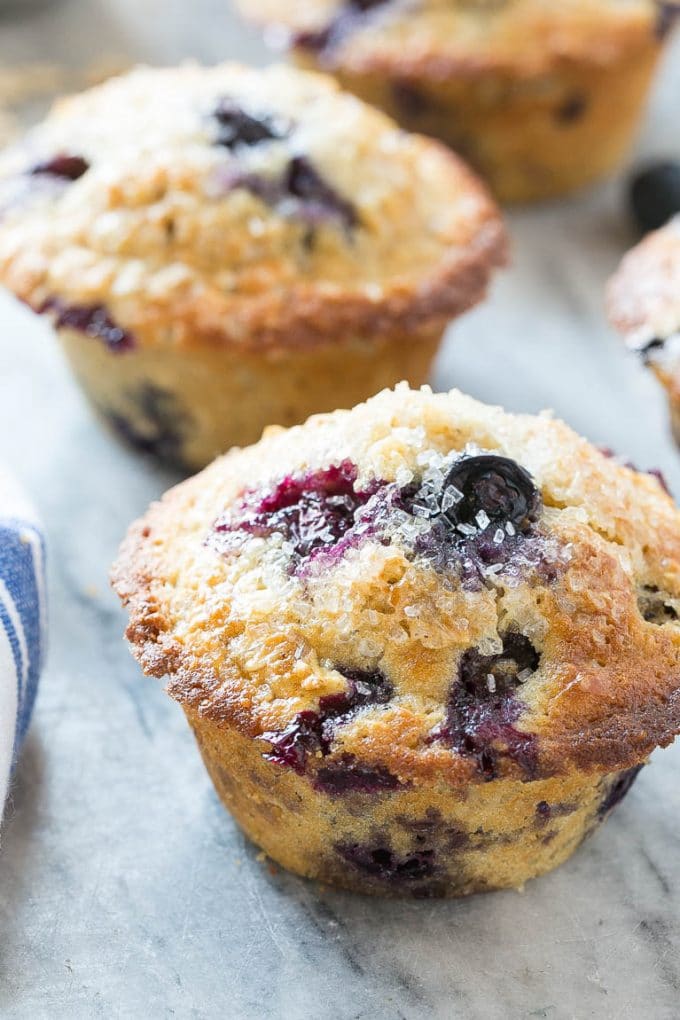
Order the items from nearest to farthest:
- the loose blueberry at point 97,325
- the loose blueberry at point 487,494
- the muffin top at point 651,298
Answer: the loose blueberry at point 487,494, the loose blueberry at point 97,325, the muffin top at point 651,298

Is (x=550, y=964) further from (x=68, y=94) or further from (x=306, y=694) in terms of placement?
(x=68, y=94)

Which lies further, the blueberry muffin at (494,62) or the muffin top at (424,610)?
the blueberry muffin at (494,62)

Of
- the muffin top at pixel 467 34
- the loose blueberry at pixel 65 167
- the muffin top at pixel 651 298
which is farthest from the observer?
the muffin top at pixel 467 34

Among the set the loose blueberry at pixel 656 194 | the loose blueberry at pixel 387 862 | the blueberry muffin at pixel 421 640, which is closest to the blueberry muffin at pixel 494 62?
the loose blueberry at pixel 656 194

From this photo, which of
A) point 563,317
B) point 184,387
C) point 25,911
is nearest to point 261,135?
point 184,387

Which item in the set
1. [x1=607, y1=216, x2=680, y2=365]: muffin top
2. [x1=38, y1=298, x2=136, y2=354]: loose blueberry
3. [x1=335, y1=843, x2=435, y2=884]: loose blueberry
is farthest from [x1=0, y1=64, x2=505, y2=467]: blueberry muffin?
[x1=335, y1=843, x2=435, y2=884]: loose blueberry

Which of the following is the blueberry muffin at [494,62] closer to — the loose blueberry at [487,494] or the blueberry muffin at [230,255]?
the blueberry muffin at [230,255]

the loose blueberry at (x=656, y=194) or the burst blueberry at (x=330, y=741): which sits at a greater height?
the loose blueberry at (x=656, y=194)
